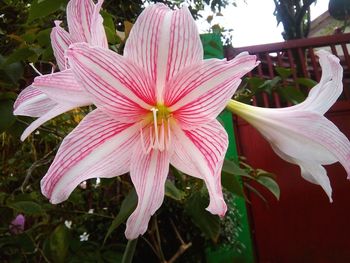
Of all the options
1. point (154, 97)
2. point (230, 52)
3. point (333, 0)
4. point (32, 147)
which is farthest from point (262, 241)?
point (154, 97)

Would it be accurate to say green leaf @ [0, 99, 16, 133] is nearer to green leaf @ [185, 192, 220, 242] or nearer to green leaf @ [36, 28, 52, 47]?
green leaf @ [36, 28, 52, 47]

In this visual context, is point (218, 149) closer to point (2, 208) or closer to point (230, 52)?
point (2, 208)

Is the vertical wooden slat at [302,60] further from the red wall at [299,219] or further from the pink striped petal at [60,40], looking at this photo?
the pink striped petal at [60,40]

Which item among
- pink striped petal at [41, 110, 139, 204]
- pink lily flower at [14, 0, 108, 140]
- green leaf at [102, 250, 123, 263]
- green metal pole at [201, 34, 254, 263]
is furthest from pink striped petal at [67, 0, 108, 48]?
green metal pole at [201, 34, 254, 263]

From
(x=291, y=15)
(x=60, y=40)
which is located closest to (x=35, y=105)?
(x=60, y=40)

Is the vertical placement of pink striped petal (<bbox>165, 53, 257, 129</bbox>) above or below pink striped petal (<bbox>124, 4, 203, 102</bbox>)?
below

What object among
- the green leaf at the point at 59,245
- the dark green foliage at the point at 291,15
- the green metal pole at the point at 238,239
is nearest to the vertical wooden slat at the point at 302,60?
the dark green foliage at the point at 291,15
